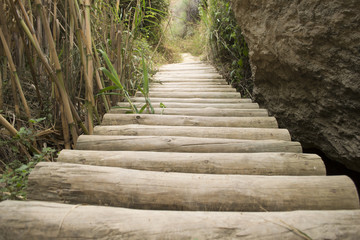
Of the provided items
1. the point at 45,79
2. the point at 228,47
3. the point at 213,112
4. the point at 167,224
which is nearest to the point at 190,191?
the point at 167,224

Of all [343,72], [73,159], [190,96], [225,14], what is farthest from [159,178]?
[225,14]

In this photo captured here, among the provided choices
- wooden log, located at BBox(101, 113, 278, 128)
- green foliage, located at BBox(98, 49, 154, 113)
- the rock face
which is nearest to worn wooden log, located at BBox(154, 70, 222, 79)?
the rock face

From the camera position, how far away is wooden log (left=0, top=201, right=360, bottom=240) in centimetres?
77

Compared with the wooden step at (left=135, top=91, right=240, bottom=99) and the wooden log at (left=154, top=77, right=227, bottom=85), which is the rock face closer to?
the wooden step at (left=135, top=91, right=240, bottom=99)

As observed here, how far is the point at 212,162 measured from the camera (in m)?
1.20

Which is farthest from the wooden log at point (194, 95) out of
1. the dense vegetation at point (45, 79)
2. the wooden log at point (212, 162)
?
the wooden log at point (212, 162)

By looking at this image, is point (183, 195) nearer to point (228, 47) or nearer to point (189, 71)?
point (228, 47)

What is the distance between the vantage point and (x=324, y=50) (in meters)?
1.47

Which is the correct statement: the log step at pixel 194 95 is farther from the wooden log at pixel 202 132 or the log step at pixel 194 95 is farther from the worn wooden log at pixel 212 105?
the wooden log at pixel 202 132

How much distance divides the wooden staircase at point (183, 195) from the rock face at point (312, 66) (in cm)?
44

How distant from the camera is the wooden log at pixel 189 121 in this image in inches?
71.2

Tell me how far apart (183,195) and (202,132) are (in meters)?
A: 0.70

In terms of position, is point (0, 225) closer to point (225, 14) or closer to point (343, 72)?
point (343, 72)

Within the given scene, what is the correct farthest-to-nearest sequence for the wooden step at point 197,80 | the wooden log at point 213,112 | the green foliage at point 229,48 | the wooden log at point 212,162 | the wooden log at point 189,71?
the wooden log at point 189,71 < the wooden step at point 197,80 < the green foliage at point 229,48 < the wooden log at point 213,112 < the wooden log at point 212,162
